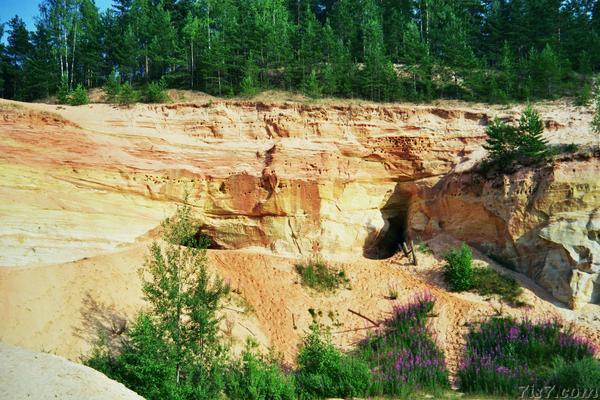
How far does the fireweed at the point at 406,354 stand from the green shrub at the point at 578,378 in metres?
3.30

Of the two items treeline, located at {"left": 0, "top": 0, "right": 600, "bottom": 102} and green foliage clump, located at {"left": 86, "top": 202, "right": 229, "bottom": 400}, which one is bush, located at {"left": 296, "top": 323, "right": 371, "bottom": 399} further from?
treeline, located at {"left": 0, "top": 0, "right": 600, "bottom": 102}

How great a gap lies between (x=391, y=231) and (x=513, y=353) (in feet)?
36.4

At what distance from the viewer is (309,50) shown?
36312 millimetres

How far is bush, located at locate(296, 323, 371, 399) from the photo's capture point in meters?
15.3

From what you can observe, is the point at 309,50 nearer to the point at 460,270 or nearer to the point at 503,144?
the point at 503,144

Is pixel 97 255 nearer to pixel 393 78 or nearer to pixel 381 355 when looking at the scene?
pixel 381 355

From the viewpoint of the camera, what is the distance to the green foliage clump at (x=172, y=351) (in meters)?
13.8

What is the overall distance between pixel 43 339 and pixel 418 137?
19.1 meters

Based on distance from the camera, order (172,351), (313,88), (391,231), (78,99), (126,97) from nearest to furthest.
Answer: (172,351) < (126,97) < (78,99) < (391,231) < (313,88)

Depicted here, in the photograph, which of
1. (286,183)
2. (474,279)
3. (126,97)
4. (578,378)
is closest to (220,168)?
(286,183)

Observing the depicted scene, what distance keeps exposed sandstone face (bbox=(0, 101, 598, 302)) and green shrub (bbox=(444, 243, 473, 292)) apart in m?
2.17

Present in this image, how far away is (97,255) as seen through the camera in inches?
797

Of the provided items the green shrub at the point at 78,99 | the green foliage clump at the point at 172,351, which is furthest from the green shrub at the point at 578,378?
the green shrub at the point at 78,99

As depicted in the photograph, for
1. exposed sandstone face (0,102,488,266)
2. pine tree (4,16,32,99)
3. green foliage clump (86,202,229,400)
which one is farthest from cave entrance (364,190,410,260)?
pine tree (4,16,32,99)
